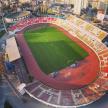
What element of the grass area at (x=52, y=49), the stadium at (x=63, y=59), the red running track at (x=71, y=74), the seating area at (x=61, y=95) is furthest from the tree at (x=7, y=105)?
the grass area at (x=52, y=49)

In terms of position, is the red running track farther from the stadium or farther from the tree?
the tree

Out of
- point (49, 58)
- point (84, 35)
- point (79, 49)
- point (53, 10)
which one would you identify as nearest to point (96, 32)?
point (84, 35)

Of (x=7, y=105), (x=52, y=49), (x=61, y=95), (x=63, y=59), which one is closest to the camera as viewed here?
(x=7, y=105)

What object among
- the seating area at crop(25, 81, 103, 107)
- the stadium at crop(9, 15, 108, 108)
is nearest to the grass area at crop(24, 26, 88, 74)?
the stadium at crop(9, 15, 108, 108)

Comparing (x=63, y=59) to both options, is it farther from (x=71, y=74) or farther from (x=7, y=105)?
(x=7, y=105)

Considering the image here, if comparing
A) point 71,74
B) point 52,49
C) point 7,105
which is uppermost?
point 52,49

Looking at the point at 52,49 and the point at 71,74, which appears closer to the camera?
the point at 71,74

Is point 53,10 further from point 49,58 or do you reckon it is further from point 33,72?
point 33,72

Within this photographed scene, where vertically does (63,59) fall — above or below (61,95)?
above

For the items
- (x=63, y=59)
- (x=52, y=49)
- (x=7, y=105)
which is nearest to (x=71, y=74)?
(x=63, y=59)
